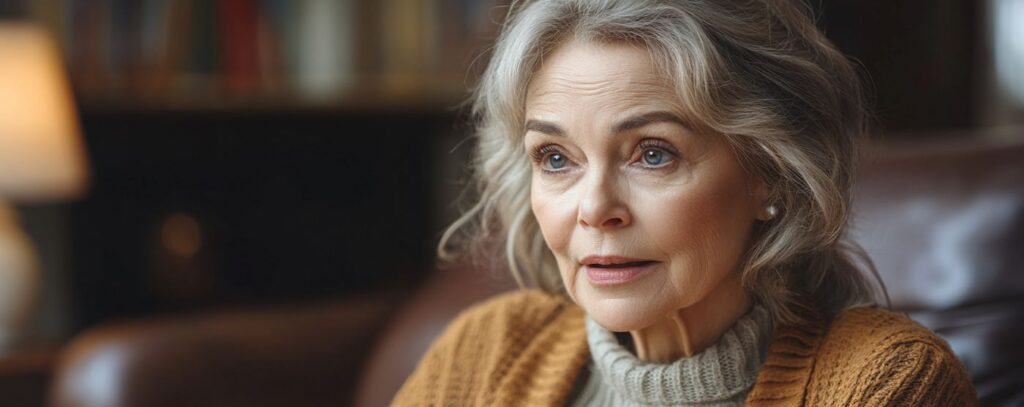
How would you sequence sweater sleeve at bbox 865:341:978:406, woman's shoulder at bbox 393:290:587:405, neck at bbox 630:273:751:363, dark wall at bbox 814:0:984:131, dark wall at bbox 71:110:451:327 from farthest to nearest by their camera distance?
dark wall at bbox 71:110:451:327 → dark wall at bbox 814:0:984:131 → woman's shoulder at bbox 393:290:587:405 → neck at bbox 630:273:751:363 → sweater sleeve at bbox 865:341:978:406

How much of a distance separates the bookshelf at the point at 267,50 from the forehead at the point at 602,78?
1.65 meters

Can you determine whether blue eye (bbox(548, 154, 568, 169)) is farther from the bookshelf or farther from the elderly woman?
the bookshelf

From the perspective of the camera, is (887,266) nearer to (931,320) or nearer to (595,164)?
(931,320)

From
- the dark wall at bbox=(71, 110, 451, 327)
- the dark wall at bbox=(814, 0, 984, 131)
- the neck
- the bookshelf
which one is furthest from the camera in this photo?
the dark wall at bbox=(71, 110, 451, 327)

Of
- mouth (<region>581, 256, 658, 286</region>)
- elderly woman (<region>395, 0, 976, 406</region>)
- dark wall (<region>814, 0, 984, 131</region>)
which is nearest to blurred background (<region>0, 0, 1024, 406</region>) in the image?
dark wall (<region>814, 0, 984, 131</region>)

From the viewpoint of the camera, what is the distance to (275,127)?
3.05 meters

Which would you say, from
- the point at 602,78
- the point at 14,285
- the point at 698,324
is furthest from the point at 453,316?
the point at 14,285

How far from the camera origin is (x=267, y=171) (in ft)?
10.1

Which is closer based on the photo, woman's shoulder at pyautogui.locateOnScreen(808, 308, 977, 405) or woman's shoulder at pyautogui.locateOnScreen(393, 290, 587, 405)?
woman's shoulder at pyautogui.locateOnScreen(808, 308, 977, 405)

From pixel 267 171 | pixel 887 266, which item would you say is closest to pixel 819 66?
pixel 887 266

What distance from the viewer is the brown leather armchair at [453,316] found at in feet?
4.28

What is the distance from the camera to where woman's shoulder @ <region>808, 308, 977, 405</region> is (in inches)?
38.5

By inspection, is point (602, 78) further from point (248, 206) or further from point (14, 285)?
point (248, 206)

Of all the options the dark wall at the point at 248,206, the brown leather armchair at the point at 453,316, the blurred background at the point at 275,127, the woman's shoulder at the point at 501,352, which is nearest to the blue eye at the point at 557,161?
the woman's shoulder at the point at 501,352
